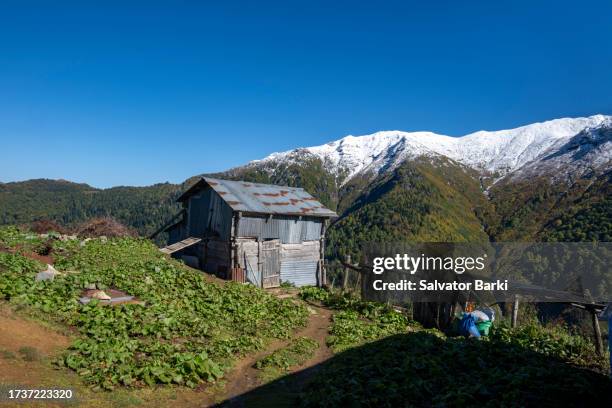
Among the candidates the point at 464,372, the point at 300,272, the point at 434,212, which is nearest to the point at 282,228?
the point at 300,272

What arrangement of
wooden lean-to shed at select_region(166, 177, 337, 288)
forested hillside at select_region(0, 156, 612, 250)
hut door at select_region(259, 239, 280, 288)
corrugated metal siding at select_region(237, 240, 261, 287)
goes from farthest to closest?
forested hillside at select_region(0, 156, 612, 250), hut door at select_region(259, 239, 280, 288), wooden lean-to shed at select_region(166, 177, 337, 288), corrugated metal siding at select_region(237, 240, 261, 287)

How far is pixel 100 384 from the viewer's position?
8.00 metres

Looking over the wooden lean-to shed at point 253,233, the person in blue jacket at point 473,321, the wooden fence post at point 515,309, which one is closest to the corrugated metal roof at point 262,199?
the wooden lean-to shed at point 253,233

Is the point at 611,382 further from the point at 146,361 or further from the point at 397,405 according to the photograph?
the point at 146,361

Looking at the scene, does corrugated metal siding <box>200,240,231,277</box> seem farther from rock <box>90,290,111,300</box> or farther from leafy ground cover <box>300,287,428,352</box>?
rock <box>90,290,111,300</box>

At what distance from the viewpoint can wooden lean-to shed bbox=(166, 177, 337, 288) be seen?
27391 mm

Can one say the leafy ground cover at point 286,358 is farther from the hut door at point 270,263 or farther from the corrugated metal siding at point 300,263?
the corrugated metal siding at point 300,263

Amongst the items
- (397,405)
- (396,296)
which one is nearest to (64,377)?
(397,405)

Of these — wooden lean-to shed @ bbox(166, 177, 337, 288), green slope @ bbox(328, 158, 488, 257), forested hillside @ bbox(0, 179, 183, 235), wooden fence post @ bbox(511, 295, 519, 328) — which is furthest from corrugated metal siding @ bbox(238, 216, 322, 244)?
forested hillside @ bbox(0, 179, 183, 235)

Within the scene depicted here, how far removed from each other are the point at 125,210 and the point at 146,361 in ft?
619

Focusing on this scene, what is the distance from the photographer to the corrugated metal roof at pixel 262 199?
92.5 ft

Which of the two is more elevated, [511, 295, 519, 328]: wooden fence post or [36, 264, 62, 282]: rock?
[36, 264, 62, 282]: rock

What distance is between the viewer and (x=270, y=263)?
28.9 m

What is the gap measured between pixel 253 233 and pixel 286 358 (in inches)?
638
